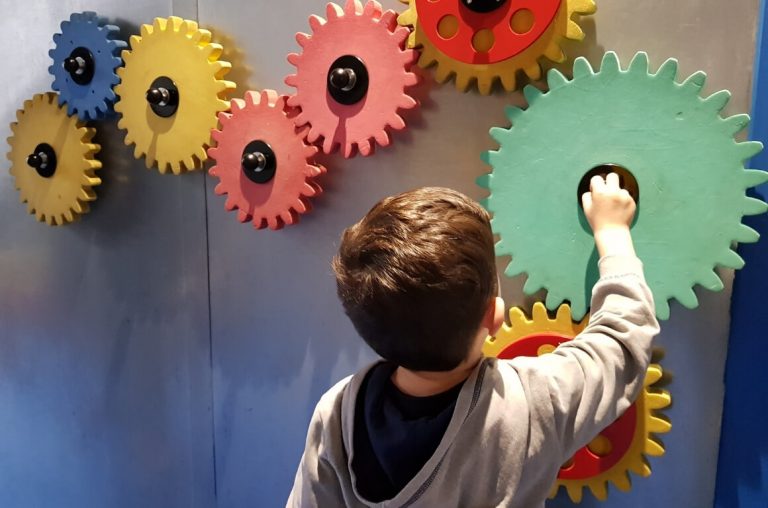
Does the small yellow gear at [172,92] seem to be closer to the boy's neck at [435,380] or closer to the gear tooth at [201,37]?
the gear tooth at [201,37]

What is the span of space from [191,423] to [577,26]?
0.89 meters

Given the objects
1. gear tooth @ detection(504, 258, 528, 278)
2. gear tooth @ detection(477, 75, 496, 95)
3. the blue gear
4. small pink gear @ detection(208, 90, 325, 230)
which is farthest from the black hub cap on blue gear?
gear tooth @ detection(504, 258, 528, 278)

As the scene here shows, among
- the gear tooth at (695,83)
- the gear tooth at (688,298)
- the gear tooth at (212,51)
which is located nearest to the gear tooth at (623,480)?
the gear tooth at (688,298)

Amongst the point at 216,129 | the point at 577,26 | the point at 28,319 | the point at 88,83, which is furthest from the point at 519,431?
the point at 28,319

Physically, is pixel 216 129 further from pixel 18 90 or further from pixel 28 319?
pixel 28 319

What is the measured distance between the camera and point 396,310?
1.87 feet

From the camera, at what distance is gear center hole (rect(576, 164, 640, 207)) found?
0.71 meters

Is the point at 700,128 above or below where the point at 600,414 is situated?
above

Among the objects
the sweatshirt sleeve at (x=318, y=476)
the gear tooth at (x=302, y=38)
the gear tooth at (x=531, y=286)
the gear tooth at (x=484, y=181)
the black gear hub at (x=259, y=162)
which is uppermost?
the gear tooth at (x=302, y=38)

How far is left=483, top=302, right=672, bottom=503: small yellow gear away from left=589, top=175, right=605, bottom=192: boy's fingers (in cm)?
14

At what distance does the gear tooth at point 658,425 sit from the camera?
75 centimetres

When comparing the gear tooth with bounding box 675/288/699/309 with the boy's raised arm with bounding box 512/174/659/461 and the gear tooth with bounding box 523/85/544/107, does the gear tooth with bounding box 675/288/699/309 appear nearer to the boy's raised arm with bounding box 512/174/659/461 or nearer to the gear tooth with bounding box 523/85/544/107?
the boy's raised arm with bounding box 512/174/659/461

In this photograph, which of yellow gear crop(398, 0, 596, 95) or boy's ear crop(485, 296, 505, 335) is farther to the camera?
yellow gear crop(398, 0, 596, 95)

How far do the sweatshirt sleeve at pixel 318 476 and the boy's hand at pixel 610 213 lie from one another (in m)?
0.34
